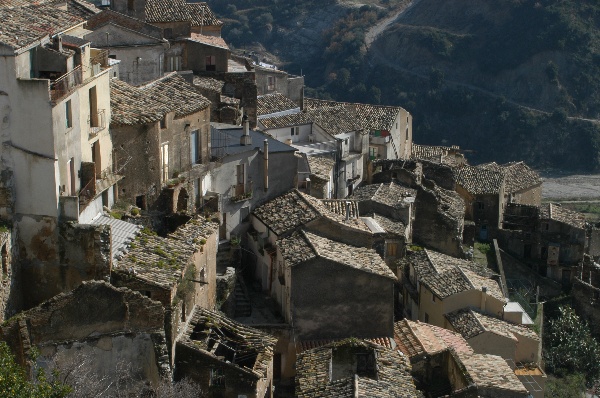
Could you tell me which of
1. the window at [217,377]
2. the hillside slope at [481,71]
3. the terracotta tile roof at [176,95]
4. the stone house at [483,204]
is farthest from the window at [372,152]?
the hillside slope at [481,71]

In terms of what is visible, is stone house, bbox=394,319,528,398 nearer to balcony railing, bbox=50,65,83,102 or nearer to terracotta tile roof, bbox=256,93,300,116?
balcony railing, bbox=50,65,83,102

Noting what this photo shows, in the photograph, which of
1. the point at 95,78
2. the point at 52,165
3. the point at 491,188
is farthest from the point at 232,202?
the point at 491,188

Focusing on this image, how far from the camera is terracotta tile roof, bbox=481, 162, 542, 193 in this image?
68.5m

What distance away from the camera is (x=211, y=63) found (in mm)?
53938

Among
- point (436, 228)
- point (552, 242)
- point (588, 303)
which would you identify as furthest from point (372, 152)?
point (588, 303)

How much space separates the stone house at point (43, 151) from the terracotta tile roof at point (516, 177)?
4268 centimetres

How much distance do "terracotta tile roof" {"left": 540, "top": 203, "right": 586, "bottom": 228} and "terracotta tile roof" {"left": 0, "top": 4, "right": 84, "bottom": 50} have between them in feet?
124

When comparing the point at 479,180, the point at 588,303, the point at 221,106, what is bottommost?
the point at 588,303

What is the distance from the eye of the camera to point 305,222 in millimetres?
36844

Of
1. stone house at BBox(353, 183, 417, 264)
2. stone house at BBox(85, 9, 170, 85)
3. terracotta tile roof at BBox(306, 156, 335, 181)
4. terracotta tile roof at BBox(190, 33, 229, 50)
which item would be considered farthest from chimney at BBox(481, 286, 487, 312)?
terracotta tile roof at BBox(190, 33, 229, 50)

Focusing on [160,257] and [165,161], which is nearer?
[160,257]

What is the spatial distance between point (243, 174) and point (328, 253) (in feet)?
21.7

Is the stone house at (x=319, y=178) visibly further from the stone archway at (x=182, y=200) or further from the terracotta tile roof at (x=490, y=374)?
the terracotta tile roof at (x=490, y=374)

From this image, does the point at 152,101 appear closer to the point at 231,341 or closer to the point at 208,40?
the point at 231,341
